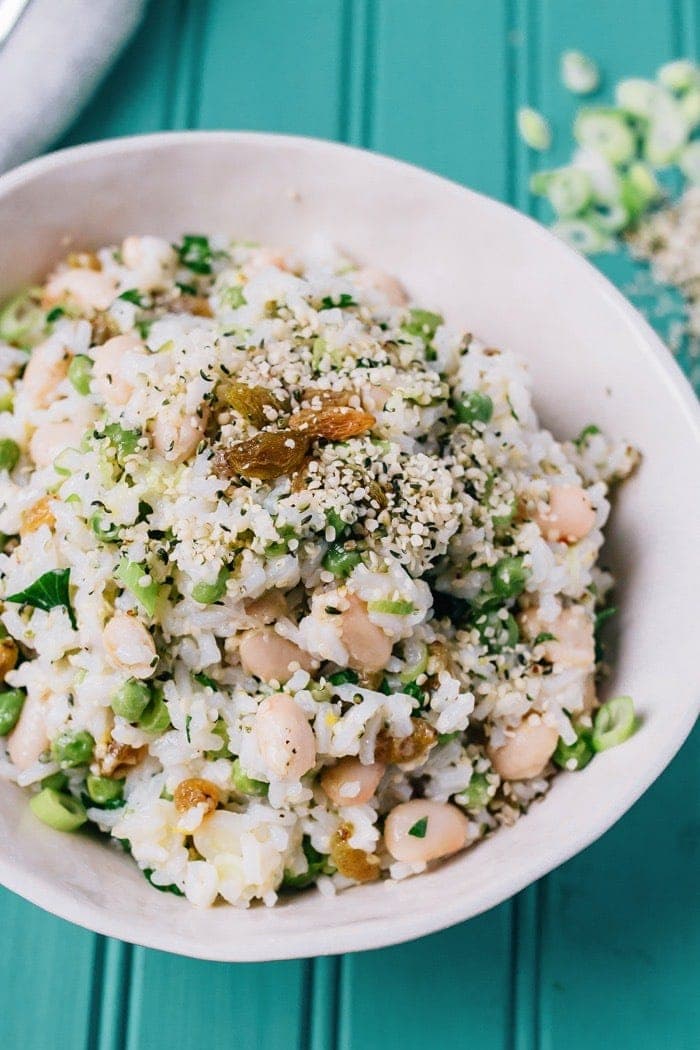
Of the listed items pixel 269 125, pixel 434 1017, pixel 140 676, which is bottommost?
pixel 434 1017

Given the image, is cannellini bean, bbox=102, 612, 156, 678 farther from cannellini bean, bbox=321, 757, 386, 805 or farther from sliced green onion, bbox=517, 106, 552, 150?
→ sliced green onion, bbox=517, 106, 552, 150

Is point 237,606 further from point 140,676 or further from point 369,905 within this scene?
point 369,905

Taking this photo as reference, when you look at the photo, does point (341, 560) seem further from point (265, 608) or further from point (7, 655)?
point (7, 655)

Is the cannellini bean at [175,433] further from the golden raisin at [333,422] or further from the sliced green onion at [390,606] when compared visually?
the sliced green onion at [390,606]


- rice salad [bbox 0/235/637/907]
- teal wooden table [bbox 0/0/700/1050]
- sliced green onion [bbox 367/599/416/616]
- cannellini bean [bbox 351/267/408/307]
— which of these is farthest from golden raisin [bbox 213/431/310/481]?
teal wooden table [bbox 0/0/700/1050]

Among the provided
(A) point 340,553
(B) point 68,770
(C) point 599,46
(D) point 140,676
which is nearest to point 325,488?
(A) point 340,553

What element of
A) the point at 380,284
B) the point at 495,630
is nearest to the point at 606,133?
the point at 380,284
